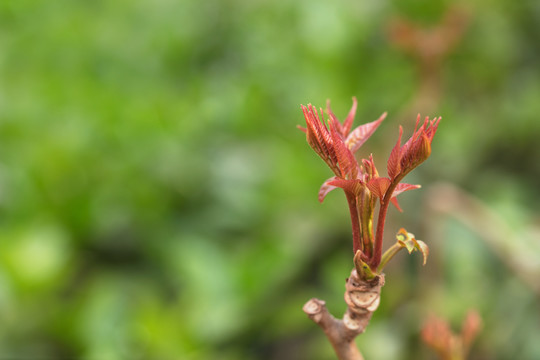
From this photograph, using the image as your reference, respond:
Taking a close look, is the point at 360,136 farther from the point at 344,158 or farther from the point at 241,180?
the point at 241,180

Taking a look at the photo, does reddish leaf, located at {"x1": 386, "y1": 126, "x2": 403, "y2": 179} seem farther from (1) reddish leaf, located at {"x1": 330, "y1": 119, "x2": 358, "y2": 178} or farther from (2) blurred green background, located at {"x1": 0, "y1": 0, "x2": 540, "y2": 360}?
(2) blurred green background, located at {"x1": 0, "y1": 0, "x2": 540, "y2": 360}

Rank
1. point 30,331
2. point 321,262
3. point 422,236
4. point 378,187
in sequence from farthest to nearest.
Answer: point 321,262 → point 422,236 → point 30,331 → point 378,187

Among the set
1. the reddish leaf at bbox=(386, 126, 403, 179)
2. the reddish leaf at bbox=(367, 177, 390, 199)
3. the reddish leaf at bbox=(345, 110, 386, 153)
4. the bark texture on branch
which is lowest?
the bark texture on branch

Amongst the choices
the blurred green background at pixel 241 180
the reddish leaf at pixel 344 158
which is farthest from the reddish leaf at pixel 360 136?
the blurred green background at pixel 241 180

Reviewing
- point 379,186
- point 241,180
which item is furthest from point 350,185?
point 241,180

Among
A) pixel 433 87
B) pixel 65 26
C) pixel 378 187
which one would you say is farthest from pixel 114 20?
pixel 378 187

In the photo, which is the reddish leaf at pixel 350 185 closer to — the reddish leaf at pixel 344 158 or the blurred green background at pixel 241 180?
Answer: the reddish leaf at pixel 344 158

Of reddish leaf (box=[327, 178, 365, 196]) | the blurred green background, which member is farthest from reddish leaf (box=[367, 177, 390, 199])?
the blurred green background

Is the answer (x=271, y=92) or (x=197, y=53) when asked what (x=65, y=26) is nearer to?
(x=197, y=53)
